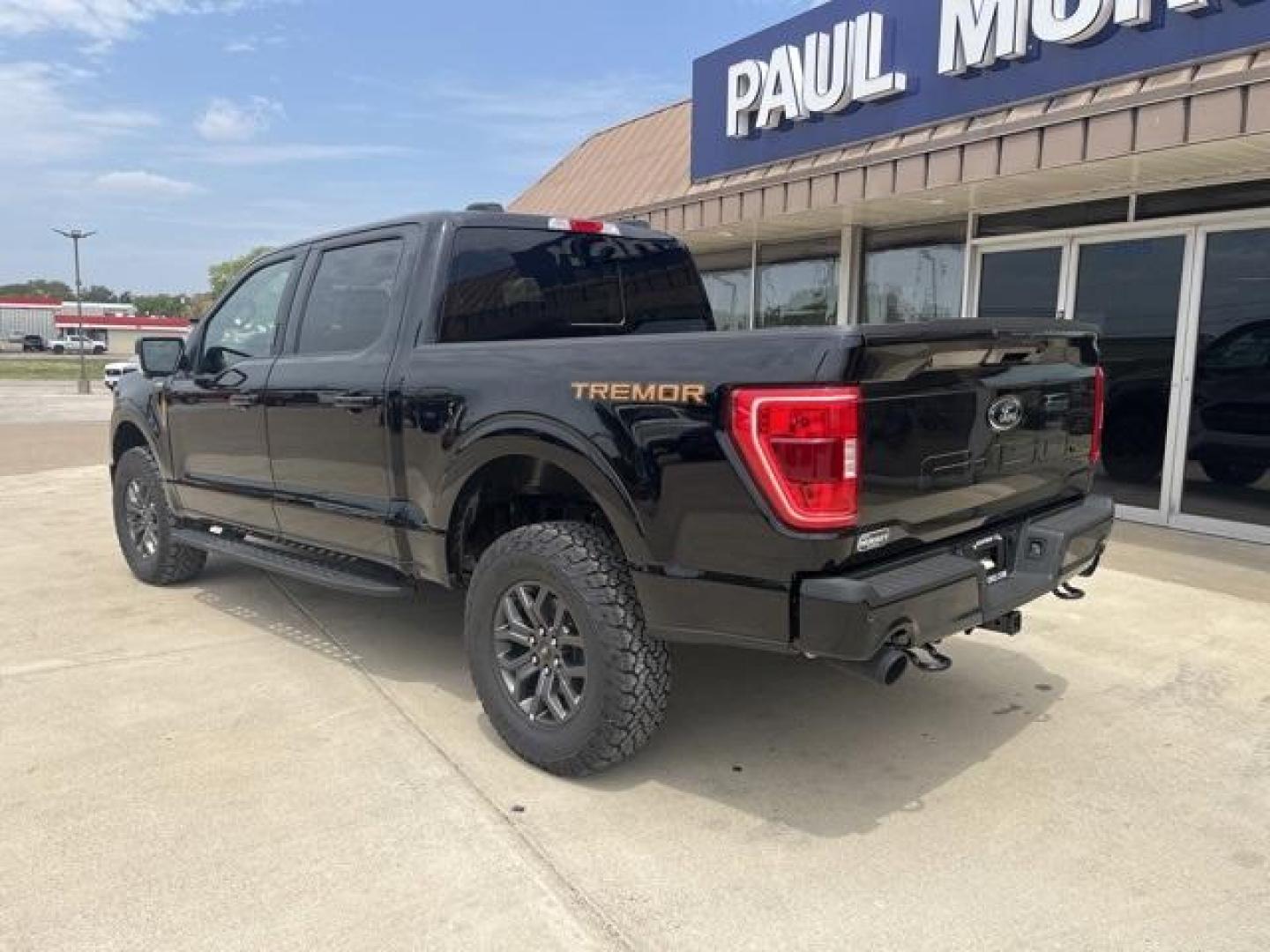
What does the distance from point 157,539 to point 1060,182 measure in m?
6.59

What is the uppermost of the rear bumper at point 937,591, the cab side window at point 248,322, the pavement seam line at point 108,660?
the cab side window at point 248,322

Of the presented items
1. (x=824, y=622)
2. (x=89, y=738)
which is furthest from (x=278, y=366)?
(x=824, y=622)

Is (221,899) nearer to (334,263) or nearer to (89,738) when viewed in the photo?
(89,738)

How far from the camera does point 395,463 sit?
Answer: 3863 millimetres

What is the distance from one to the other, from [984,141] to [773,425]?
492 cm

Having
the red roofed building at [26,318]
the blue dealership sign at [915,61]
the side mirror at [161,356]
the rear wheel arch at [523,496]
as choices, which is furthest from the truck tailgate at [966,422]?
the red roofed building at [26,318]

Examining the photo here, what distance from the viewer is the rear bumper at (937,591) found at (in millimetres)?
2627

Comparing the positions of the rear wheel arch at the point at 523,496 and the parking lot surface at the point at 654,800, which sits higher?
the rear wheel arch at the point at 523,496

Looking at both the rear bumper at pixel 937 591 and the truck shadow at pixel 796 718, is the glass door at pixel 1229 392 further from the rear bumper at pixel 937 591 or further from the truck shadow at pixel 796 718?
the rear bumper at pixel 937 591

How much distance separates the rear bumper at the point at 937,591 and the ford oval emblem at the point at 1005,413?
1.20ft

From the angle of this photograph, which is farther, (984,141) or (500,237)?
(984,141)

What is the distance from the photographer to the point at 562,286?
14.0 ft

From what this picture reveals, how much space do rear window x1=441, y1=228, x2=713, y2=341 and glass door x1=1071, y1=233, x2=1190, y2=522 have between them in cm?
413

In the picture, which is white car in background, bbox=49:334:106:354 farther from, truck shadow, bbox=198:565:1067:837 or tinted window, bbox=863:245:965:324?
truck shadow, bbox=198:565:1067:837
